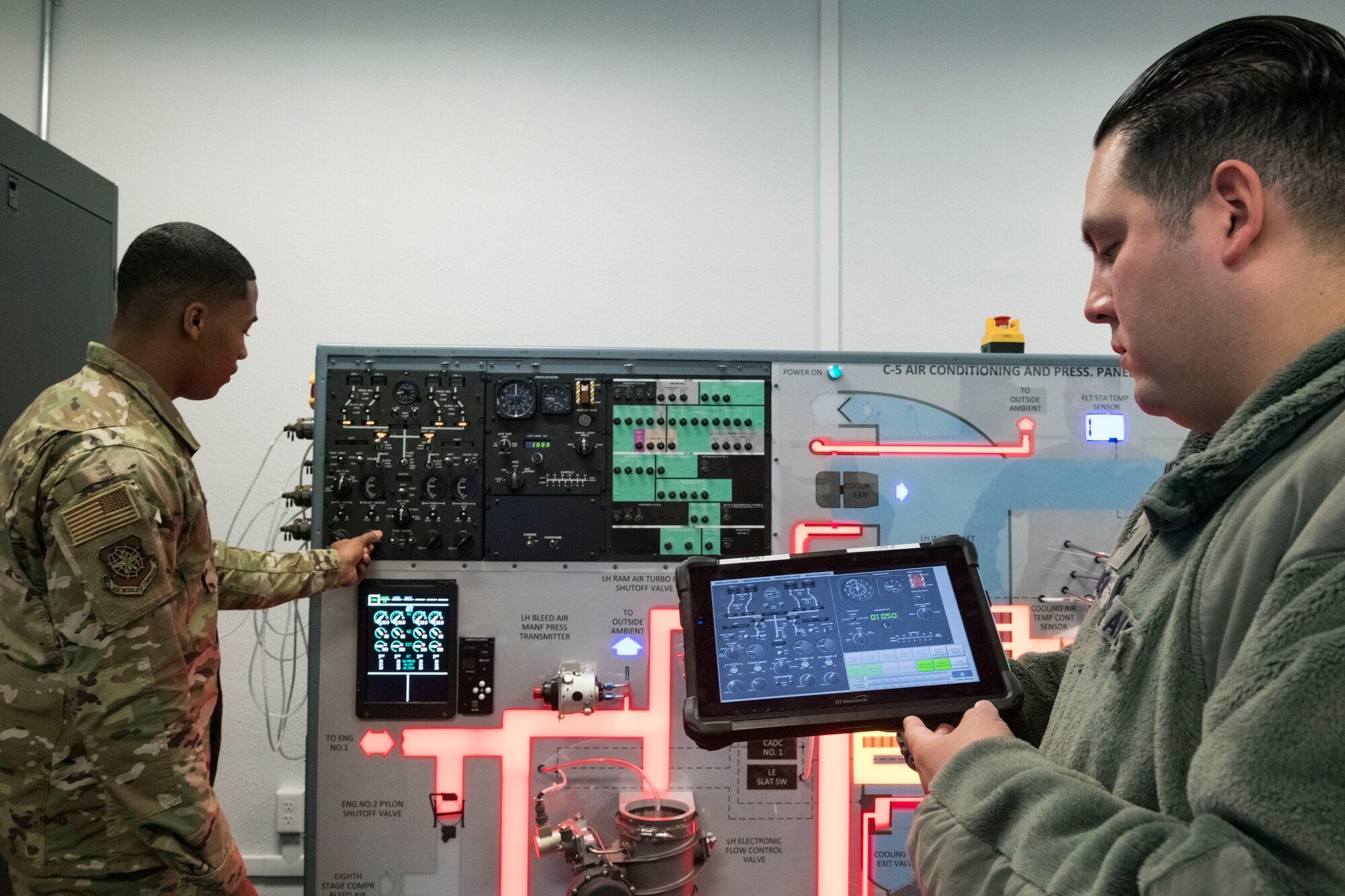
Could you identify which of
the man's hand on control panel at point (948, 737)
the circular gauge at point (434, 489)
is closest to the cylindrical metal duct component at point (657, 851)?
the circular gauge at point (434, 489)

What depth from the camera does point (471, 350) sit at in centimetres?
241

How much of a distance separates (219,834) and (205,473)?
1771 millimetres

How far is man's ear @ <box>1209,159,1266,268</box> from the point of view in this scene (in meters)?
0.72

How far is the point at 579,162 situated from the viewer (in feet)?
Answer: 10.6

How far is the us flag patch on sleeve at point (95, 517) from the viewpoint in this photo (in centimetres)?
158

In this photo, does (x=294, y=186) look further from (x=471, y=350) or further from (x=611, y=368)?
(x=611, y=368)

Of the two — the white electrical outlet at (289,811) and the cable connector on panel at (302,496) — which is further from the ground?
the cable connector on panel at (302,496)

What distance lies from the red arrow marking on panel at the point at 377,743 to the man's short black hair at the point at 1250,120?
86.5 inches

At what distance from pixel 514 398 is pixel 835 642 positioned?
3.93ft

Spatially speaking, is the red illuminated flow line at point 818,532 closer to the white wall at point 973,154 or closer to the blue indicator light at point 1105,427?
the blue indicator light at point 1105,427

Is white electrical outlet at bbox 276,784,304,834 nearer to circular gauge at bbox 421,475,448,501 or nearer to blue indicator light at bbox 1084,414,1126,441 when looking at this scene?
circular gauge at bbox 421,475,448,501

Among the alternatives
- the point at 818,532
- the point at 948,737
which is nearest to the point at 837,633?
the point at 948,737

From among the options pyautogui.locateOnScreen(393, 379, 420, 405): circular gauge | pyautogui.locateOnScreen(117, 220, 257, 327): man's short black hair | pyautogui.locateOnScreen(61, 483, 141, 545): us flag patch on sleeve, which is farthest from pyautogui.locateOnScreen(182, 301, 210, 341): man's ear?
pyautogui.locateOnScreen(393, 379, 420, 405): circular gauge

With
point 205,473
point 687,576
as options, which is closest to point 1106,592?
point 687,576
